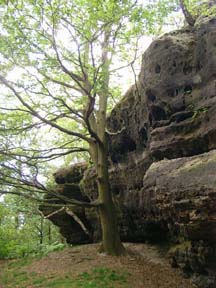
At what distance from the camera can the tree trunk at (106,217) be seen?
11.2m

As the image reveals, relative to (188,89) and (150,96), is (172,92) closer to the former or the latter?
(188,89)

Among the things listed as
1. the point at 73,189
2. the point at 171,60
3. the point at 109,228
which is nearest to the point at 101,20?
the point at 171,60

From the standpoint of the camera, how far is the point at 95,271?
31.2ft

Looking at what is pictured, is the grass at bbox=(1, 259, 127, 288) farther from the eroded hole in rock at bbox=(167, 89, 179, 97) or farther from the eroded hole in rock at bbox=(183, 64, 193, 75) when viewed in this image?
the eroded hole in rock at bbox=(183, 64, 193, 75)

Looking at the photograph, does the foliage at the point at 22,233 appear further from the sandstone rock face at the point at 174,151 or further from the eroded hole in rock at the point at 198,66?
the eroded hole in rock at the point at 198,66

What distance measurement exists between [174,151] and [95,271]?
14.2 ft

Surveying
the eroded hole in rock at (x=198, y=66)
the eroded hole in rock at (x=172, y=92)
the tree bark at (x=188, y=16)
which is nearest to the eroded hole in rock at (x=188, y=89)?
the eroded hole in rock at (x=172, y=92)

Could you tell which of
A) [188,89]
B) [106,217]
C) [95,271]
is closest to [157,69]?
[188,89]

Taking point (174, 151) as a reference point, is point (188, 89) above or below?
above

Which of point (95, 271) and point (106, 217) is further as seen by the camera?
point (106, 217)

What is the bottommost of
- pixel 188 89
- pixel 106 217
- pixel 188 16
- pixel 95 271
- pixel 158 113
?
pixel 95 271

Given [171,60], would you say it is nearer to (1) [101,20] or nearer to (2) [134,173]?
(1) [101,20]

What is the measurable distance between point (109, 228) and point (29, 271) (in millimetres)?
3060

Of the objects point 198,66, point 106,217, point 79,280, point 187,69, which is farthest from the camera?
point 106,217
